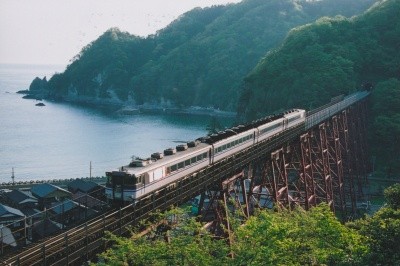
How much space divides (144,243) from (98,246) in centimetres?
195

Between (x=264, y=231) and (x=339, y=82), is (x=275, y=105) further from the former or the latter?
(x=264, y=231)

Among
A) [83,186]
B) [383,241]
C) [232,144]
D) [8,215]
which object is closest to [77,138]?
[83,186]

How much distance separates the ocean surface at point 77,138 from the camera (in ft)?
311

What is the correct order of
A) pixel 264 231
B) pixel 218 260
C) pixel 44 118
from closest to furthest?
pixel 218 260 < pixel 264 231 < pixel 44 118

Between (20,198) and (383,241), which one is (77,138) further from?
(383,241)

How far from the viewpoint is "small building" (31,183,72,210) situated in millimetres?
53406

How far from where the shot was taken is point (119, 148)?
114625 millimetres

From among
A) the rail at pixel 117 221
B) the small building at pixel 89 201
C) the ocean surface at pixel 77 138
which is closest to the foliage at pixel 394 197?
the rail at pixel 117 221

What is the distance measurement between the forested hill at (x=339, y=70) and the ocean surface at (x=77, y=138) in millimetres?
33029

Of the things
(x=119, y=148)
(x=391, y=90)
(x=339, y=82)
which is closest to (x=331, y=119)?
(x=391, y=90)

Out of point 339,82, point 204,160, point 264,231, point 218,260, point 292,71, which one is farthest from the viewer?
point 292,71

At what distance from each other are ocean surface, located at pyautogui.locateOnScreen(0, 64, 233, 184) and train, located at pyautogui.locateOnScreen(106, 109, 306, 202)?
6143cm

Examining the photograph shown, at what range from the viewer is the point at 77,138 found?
130 meters

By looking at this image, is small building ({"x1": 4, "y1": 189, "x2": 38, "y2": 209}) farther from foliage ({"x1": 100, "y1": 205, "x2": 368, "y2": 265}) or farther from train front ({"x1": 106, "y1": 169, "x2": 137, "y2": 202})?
foliage ({"x1": 100, "y1": 205, "x2": 368, "y2": 265})
